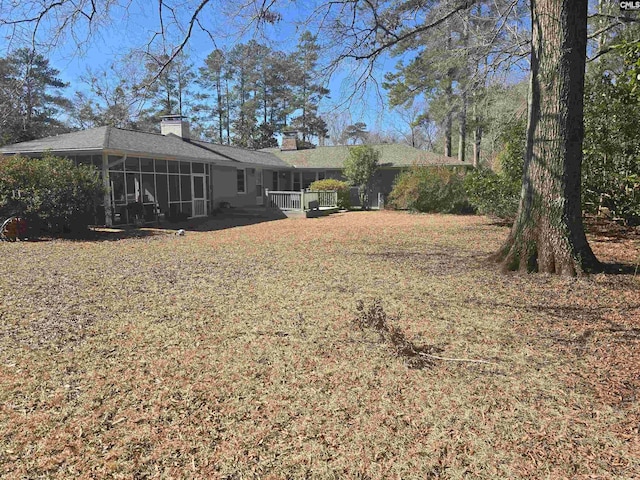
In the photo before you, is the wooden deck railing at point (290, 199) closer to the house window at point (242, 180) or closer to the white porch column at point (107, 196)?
the house window at point (242, 180)

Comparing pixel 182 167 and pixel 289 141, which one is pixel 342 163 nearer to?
pixel 289 141

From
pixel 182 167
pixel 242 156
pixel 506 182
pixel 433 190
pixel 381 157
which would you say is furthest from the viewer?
pixel 381 157

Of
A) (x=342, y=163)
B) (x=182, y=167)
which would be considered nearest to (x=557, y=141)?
A: (x=182, y=167)

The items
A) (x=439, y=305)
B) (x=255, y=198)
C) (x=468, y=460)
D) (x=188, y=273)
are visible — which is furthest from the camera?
(x=255, y=198)

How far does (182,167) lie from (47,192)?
7.35 meters

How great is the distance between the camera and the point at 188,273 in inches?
297

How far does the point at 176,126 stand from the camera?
22.0 metres

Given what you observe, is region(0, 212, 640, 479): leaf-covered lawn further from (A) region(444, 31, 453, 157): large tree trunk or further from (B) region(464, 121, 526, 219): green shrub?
(A) region(444, 31, 453, 157): large tree trunk

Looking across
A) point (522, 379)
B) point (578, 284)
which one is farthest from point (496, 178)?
point (522, 379)

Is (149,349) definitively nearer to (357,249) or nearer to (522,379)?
(522,379)

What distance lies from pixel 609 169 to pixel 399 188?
11.9m

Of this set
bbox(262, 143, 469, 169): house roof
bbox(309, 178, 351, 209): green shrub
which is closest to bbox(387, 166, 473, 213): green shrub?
bbox(262, 143, 469, 169): house roof

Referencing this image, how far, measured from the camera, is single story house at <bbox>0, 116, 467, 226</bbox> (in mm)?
14922

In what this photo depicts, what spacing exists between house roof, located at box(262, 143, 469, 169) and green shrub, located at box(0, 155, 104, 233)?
51.9ft
